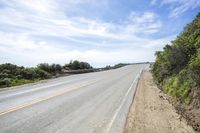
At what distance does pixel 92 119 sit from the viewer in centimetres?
905

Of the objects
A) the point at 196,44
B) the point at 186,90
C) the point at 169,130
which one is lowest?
the point at 169,130

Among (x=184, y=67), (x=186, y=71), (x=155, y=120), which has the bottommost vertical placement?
(x=155, y=120)

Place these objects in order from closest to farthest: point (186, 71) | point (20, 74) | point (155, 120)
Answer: point (155, 120) < point (186, 71) < point (20, 74)

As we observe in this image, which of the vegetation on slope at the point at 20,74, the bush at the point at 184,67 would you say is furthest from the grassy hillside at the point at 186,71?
the vegetation on slope at the point at 20,74

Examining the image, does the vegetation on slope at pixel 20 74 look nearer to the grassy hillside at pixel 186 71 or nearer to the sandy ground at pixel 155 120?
the grassy hillside at pixel 186 71

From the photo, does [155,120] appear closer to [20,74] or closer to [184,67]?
[184,67]

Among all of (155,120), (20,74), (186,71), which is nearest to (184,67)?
(186,71)

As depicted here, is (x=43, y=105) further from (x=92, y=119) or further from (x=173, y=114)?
(x=173, y=114)

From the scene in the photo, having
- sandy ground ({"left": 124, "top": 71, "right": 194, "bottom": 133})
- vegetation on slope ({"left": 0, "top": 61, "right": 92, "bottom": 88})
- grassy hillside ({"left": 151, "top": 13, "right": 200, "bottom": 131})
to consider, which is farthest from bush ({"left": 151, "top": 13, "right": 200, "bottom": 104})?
vegetation on slope ({"left": 0, "top": 61, "right": 92, "bottom": 88})

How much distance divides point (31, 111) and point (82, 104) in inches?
101

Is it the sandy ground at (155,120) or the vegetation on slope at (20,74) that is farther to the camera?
the vegetation on slope at (20,74)

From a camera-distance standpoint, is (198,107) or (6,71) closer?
(198,107)

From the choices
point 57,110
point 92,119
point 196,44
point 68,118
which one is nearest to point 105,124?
point 92,119

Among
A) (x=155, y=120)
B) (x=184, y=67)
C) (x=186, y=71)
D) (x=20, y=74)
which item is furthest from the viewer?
(x=20, y=74)
